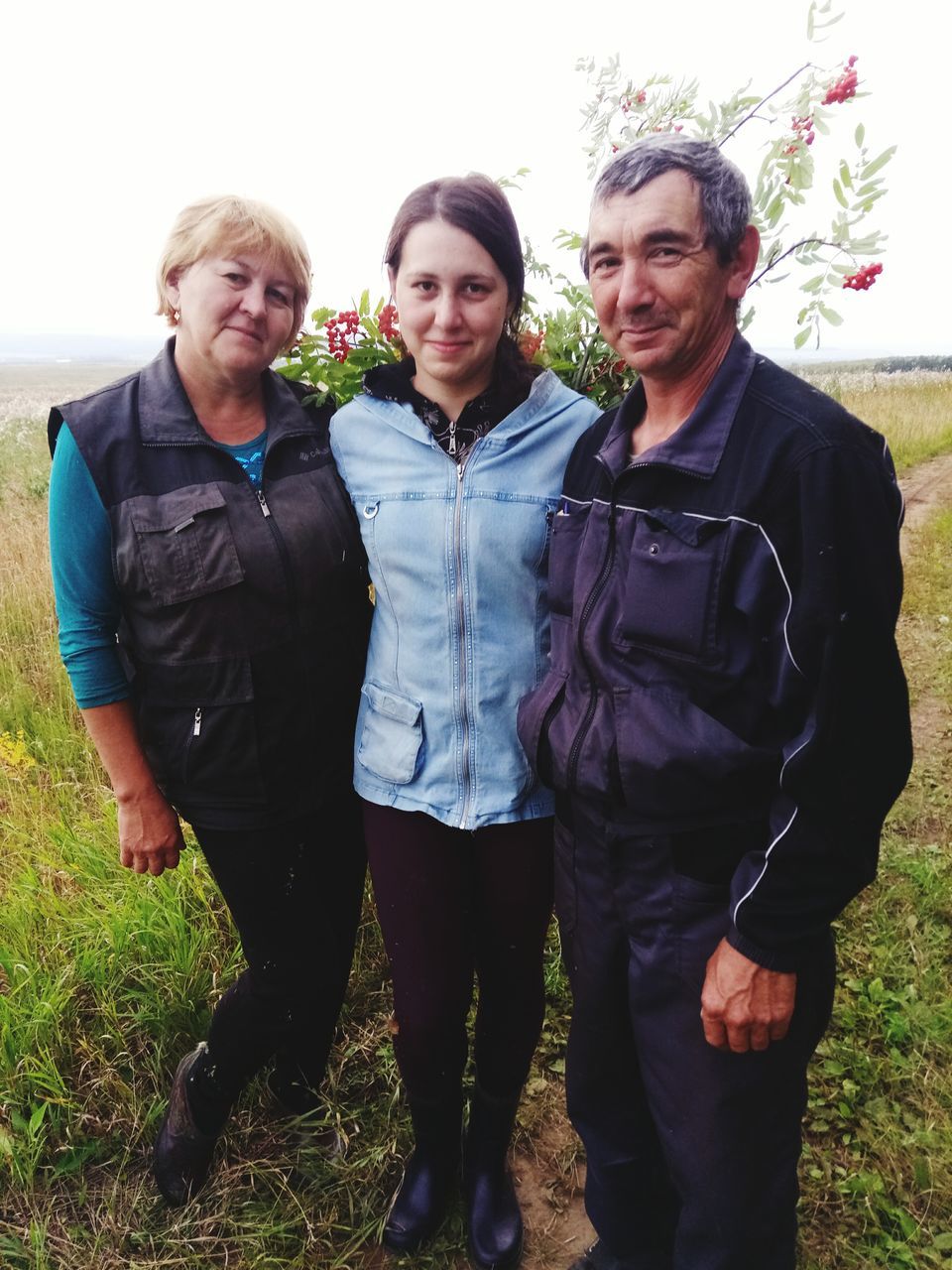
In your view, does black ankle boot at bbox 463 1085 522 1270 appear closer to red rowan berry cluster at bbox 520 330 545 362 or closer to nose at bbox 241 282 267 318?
red rowan berry cluster at bbox 520 330 545 362

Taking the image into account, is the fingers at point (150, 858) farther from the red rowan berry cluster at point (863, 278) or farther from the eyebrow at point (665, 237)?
the red rowan berry cluster at point (863, 278)

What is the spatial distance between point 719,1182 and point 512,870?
69cm

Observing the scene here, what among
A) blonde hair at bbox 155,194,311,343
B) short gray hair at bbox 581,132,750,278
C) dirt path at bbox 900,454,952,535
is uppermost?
short gray hair at bbox 581,132,750,278

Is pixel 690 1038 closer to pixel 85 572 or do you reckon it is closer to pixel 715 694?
pixel 715 694

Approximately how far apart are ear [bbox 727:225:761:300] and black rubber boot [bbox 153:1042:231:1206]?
7.17 feet

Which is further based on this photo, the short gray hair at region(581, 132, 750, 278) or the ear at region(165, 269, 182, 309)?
the ear at region(165, 269, 182, 309)

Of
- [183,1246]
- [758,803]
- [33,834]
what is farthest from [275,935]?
[33,834]

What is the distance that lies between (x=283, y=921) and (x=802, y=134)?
7.42 feet

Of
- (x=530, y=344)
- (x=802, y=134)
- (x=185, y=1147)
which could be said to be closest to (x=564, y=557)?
(x=530, y=344)

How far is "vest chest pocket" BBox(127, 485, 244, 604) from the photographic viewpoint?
1676 millimetres

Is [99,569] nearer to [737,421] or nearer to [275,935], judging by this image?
[275,935]

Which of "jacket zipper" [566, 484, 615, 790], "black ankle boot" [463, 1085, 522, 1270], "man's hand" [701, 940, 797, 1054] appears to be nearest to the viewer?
"man's hand" [701, 940, 797, 1054]

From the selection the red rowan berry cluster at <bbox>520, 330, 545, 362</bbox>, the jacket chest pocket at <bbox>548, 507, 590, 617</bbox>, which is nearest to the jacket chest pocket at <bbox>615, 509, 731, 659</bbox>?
the jacket chest pocket at <bbox>548, 507, 590, 617</bbox>

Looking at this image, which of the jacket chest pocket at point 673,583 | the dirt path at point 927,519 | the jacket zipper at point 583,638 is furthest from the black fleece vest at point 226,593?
the dirt path at point 927,519
